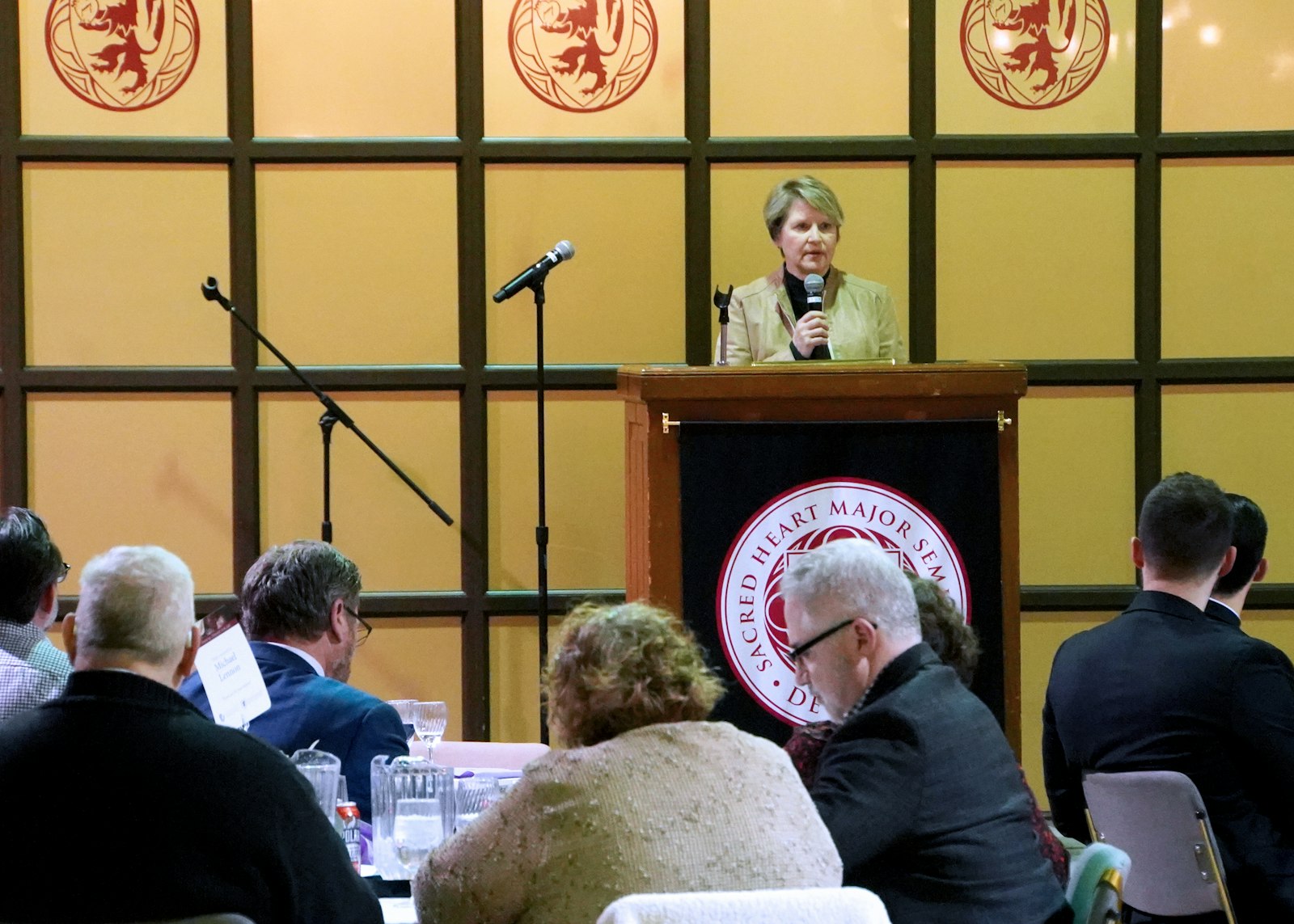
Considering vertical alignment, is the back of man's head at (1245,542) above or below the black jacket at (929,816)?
above

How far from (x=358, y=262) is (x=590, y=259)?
0.77 meters

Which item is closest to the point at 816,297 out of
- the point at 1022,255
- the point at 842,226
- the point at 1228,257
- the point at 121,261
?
the point at 842,226

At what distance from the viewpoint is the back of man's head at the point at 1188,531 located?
128 inches

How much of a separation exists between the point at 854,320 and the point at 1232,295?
1.43 meters

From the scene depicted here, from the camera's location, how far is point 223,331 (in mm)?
5020

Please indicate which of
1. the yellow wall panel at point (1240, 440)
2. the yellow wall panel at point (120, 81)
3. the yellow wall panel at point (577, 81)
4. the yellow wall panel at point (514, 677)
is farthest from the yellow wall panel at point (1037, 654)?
the yellow wall panel at point (120, 81)

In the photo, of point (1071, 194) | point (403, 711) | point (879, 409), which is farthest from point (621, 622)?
point (1071, 194)

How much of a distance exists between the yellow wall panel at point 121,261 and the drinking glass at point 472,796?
2808mm

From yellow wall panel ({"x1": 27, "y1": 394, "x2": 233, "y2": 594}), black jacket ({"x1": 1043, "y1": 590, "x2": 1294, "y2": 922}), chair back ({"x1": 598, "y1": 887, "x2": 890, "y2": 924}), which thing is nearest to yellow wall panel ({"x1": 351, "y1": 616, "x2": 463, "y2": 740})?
yellow wall panel ({"x1": 27, "y1": 394, "x2": 233, "y2": 594})

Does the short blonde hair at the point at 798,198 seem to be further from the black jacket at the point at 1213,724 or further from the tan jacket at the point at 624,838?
the tan jacket at the point at 624,838

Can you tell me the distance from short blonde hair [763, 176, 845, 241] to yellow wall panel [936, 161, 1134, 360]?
65 centimetres

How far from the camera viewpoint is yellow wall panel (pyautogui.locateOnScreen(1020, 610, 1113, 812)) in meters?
5.07

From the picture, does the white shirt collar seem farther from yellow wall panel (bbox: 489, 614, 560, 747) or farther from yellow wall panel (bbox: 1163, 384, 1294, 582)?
yellow wall panel (bbox: 1163, 384, 1294, 582)

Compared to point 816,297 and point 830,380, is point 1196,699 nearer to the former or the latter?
point 830,380
